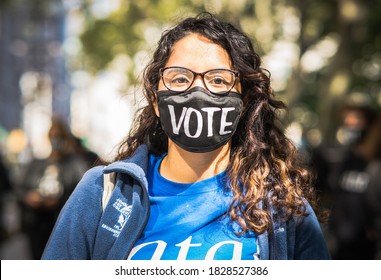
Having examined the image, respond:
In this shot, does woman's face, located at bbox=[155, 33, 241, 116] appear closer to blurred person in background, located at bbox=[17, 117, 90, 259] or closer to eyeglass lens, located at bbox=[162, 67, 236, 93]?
eyeglass lens, located at bbox=[162, 67, 236, 93]

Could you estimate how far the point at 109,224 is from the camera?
2.31 meters

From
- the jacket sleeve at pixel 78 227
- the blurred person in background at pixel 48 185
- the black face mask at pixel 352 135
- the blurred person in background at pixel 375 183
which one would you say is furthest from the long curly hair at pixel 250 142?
the black face mask at pixel 352 135

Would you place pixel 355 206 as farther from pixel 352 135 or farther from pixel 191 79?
pixel 191 79

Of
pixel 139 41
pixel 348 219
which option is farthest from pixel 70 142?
pixel 139 41

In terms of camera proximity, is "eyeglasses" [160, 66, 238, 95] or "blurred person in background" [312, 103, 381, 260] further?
"blurred person in background" [312, 103, 381, 260]

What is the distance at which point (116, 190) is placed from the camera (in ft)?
7.74

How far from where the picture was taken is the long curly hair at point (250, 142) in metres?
2.36

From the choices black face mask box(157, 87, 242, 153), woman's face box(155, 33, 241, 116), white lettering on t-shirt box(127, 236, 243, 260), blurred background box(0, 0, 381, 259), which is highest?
woman's face box(155, 33, 241, 116)

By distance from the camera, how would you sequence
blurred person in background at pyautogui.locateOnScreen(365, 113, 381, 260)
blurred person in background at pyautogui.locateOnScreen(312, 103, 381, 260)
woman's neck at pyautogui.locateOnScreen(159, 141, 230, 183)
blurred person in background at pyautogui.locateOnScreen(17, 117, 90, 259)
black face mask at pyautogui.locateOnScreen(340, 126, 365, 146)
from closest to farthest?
1. woman's neck at pyautogui.locateOnScreen(159, 141, 230, 183)
2. blurred person in background at pyautogui.locateOnScreen(365, 113, 381, 260)
3. blurred person in background at pyautogui.locateOnScreen(312, 103, 381, 260)
4. blurred person in background at pyautogui.locateOnScreen(17, 117, 90, 259)
5. black face mask at pyautogui.locateOnScreen(340, 126, 365, 146)

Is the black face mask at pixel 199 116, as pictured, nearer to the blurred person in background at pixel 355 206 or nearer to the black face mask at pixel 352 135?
the blurred person in background at pixel 355 206

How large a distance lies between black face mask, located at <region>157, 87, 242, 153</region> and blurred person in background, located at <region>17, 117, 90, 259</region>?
174 inches

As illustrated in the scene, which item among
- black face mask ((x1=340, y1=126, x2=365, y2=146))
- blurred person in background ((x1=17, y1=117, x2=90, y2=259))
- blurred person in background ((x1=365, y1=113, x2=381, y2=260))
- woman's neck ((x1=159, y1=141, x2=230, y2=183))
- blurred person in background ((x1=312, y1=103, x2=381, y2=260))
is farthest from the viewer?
black face mask ((x1=340, y1=126, x2=365, y2=146))

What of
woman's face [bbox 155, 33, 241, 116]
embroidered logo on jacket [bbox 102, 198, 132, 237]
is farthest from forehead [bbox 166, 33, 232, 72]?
embroidered logo on jacket [bbox 102, 198, 132, 237]

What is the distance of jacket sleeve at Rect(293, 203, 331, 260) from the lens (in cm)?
246
